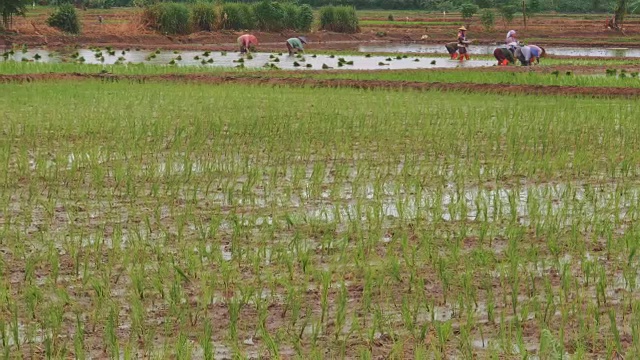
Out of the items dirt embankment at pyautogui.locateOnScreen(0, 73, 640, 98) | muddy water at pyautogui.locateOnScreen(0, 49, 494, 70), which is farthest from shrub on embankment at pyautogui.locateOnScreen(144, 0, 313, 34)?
dirt embankment at pyautogui.locateOnScreen(0, 73, 640, 98)

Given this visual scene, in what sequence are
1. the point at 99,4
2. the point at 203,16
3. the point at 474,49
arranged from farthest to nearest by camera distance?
the point at 99,4 → the point at 203,16 → the point at 474,49

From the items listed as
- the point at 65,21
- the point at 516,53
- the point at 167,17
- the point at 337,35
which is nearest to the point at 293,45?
the point at 516,53

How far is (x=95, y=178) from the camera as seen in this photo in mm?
6711

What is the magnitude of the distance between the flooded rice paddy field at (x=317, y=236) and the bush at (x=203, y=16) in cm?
2382

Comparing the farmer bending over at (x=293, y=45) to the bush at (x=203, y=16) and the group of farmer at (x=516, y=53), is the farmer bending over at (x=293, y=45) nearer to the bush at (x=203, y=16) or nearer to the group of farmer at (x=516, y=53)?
the group of farmer at (x=516, y=53)

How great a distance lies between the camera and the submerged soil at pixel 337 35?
2962 cm

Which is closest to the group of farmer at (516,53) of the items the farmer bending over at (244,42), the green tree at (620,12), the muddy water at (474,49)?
the farmer bending over at (244,42)

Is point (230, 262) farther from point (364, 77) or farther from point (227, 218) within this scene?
point (364, 77)

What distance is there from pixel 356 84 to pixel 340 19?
22.3 m

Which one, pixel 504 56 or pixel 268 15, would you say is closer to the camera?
pixel 504 56

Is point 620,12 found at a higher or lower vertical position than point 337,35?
higher

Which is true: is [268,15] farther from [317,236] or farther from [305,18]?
[317,236]

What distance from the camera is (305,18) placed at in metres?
35.8

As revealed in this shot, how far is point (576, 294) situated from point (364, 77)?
12.0 metres
